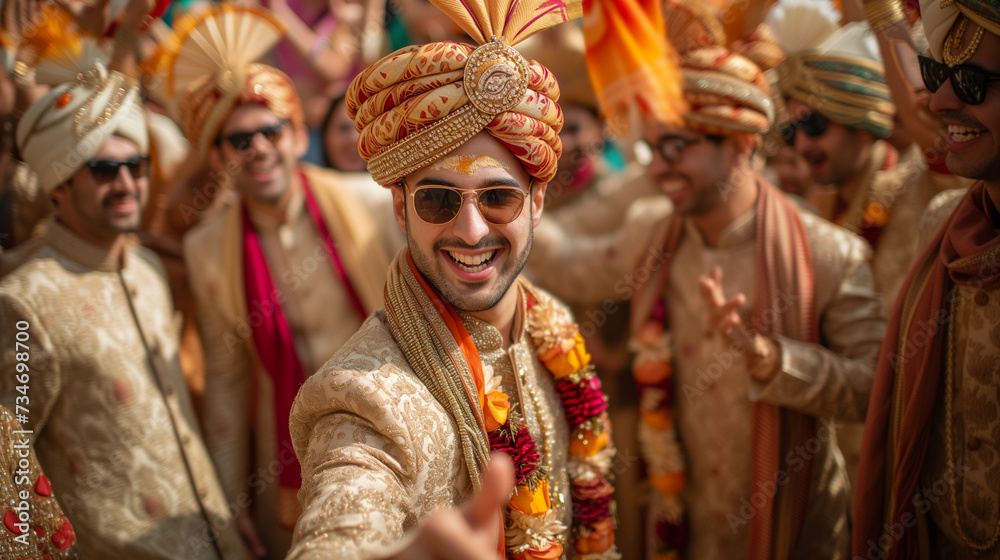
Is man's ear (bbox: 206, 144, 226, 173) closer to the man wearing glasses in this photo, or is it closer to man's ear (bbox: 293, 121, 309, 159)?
man's ear (bbox: 293, 121, 309, 159)

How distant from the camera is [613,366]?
15.8 ft

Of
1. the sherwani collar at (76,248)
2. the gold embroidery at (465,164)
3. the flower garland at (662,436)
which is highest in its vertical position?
the gold embroidery at (465,164)

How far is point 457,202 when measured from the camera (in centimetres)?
226

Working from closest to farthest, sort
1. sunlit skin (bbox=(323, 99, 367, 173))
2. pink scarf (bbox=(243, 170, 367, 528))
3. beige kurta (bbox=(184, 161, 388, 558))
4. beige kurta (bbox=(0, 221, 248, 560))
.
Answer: beige kurta (bbox=(0, 221, 248, 560))
pink scarf (bbox=(243, 170, 367, 528))
beige kurta (bbox=(184, 161, 388, 558))
sunlit skin (bbox=(323, 99, 367, 173))

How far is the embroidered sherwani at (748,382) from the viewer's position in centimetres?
321

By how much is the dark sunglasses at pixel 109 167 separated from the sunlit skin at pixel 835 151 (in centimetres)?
376

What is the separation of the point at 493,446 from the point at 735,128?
2.26 m

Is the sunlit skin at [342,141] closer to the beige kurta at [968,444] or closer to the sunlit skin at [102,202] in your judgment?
the sunlit skin at [102,202]

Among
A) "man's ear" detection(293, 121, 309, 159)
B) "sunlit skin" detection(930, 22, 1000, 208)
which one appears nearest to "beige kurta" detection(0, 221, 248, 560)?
"man's ear" detection(293, 121, 309, 159)

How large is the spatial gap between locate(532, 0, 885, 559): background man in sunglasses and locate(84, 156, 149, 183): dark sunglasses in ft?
8.07

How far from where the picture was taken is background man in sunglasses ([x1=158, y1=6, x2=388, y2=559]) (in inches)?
157

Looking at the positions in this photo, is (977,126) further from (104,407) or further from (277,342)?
(104,407)

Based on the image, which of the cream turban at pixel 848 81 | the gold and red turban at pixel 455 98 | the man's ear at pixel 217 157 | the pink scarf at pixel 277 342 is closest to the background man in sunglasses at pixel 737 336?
the cream turban at pixel 848 81

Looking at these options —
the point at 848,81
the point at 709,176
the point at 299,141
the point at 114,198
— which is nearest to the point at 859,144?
the point at 848,81
